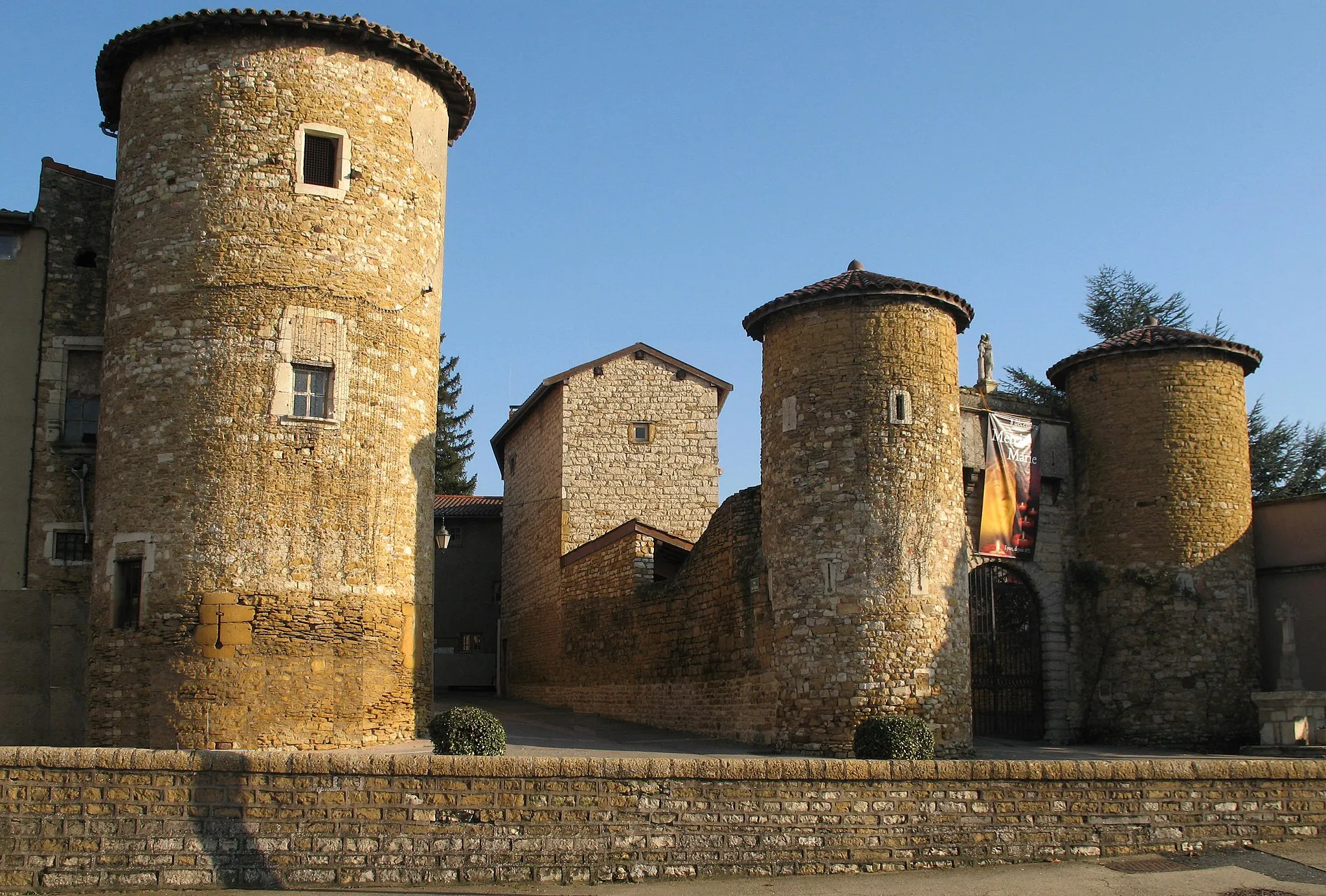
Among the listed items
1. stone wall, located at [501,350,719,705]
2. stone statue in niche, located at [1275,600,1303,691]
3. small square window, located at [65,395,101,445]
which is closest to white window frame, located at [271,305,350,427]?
small square window, located at [65,395,101,445]

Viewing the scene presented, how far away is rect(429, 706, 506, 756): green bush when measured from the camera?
1369 centimetres

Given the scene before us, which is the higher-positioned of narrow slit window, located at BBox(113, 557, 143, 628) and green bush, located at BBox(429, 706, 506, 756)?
narrow slit window, located at BBox(113, 557, 143, 628)

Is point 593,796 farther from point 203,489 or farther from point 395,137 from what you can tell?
point 395,137

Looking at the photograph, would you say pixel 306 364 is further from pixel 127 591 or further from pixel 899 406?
pixel 899 406

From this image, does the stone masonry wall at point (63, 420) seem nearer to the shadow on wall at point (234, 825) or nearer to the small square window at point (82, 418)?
the small square window at point (82, 418)

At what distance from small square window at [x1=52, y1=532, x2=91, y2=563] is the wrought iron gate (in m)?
15.1

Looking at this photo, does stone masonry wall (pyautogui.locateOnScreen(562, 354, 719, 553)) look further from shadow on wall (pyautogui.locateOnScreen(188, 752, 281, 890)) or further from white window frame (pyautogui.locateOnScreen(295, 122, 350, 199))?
shadow on wall (pyautogui.locateOnScreen(188, 752, 281, 890))

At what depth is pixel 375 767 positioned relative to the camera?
10.7m

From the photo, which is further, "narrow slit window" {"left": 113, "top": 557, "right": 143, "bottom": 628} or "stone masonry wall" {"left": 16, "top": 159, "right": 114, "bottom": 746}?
"stone masonry wall" {"left": 16, "top": 159, "right": 114, "bottom": 746}

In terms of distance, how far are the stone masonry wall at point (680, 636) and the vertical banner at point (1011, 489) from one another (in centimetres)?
472

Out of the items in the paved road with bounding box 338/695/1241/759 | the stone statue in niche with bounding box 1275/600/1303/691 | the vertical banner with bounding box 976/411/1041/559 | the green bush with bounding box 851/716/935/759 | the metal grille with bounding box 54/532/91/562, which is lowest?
the paved road with bounding box 338/695/1241/759

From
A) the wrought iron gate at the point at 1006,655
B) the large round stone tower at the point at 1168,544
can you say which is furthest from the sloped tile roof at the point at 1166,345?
the wrought iron gate at the point at 1006,655

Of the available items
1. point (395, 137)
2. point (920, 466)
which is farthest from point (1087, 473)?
point (395, 137)

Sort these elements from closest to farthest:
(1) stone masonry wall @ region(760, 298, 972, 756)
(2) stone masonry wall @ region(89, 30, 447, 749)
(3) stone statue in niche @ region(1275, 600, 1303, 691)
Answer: (2) stone masonry wall @ region(89, 30, 447, 749), (1) stone masonry wall @ region(760, 298, 972, 756), (3) stone statue in niche @ region(1275, 600, 1303, 691)
